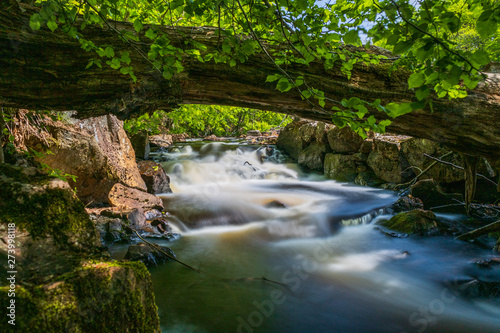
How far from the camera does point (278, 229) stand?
627cm

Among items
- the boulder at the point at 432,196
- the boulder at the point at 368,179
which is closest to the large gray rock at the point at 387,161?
the boulder at the point at 368,179

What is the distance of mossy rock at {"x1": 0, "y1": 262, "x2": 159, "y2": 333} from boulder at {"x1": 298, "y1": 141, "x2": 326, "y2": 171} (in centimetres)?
1136

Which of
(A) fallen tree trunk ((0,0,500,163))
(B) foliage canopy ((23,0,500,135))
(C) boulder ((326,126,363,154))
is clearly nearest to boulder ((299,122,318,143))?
(C) boulder ((326,126,363,154))

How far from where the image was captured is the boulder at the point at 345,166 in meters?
10.9

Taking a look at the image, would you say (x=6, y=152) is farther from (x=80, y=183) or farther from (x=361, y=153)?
(x=361, y=153)

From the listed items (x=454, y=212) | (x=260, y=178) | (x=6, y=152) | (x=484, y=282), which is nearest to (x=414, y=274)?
(x=484, y=282)

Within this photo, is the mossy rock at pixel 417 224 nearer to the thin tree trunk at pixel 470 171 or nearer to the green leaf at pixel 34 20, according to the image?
the thin tree trunk at pixel 470 171

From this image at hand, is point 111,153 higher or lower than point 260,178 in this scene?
higher

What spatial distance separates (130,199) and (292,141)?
31.6 ft

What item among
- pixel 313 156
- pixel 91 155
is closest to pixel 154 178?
pixel 91 155

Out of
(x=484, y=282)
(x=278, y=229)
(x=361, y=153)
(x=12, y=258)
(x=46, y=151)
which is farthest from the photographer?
(x=361, y=153)

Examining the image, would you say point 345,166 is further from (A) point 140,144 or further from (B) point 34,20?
(B) point 34,20

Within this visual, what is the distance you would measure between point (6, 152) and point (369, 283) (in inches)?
221

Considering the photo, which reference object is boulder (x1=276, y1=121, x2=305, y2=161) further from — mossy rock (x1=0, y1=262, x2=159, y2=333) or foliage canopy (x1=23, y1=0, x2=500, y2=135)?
mossy rock (x1=0, y1=262, x2=159, y2=333)
